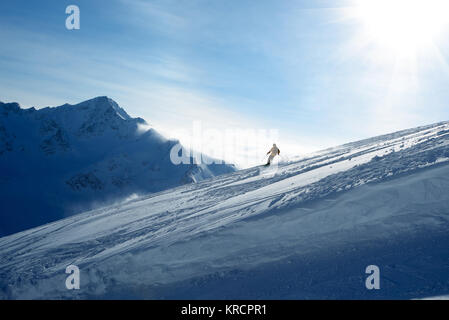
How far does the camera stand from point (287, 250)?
8.33 metres

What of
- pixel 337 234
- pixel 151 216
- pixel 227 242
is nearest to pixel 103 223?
pixel 151 216

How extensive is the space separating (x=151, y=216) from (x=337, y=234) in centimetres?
923

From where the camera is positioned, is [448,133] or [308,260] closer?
[308,260]

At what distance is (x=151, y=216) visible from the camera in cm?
1527

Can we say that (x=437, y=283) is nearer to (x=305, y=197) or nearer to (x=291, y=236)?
(x=291, y=236)

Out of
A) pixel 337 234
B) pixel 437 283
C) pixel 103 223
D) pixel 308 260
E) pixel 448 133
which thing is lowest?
pixel 437 283

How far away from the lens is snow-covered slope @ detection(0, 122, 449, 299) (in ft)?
23.4

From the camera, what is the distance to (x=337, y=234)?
8.60m

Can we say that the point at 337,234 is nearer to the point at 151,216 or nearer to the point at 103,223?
the point at 151,216

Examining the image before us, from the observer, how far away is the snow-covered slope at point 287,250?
7145mm
